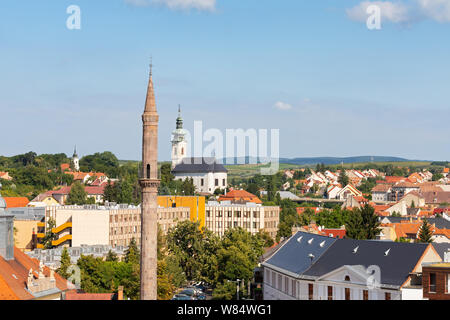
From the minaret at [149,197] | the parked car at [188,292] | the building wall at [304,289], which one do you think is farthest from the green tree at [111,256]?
the minaret at [149,197]

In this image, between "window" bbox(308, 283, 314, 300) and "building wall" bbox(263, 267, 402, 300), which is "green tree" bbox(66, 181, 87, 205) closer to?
"building wall" bbox(263, 267, 402, 300)

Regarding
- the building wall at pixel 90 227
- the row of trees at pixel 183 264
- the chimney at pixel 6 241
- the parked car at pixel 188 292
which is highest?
the chimney at pixel 6 241

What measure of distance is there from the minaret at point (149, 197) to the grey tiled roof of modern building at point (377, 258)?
39.4 feet

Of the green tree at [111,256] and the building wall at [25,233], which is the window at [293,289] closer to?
the green tree at [111,256]

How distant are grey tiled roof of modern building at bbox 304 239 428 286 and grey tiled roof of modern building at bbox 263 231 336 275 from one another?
3.38 feet

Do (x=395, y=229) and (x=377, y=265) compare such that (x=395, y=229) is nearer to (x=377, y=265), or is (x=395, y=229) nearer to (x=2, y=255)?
(x=377, y=265)

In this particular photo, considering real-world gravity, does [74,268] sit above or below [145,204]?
below

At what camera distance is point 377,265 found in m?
58.5

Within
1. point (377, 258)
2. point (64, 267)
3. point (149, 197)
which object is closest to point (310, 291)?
point (377, 258)

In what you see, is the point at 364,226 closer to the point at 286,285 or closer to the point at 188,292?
the point at 188,292

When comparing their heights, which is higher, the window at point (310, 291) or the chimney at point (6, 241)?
the chimney at point (6, 241)

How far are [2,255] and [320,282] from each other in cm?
2301

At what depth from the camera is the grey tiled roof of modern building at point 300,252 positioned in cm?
6588
